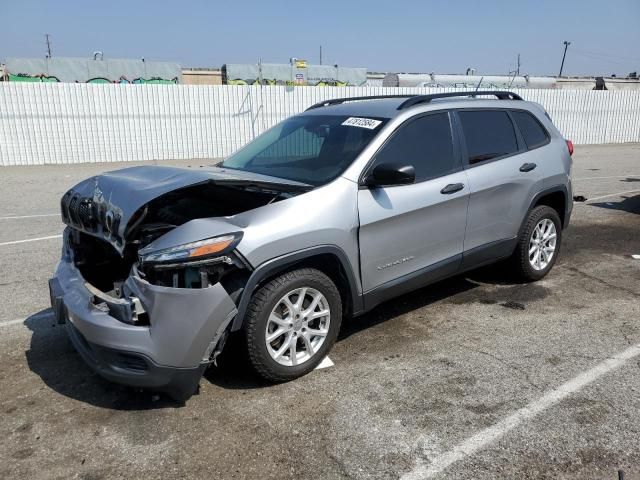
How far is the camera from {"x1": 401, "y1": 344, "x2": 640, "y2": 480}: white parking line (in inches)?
105

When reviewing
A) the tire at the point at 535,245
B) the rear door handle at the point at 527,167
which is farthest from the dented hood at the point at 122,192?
the tire at the point at 535,245

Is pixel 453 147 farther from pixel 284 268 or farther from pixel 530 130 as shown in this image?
pixel 284 268

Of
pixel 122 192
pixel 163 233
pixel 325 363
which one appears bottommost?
pixel 325 363

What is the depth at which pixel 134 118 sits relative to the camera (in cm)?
1747

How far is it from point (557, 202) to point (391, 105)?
2.37 meters

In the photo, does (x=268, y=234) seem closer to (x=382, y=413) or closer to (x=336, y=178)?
(x=336, y=178)

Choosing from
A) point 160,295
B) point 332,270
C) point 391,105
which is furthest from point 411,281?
point 160,295

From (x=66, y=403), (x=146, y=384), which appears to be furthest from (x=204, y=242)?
(x=66, y=403)

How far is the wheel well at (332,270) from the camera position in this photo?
3.37m

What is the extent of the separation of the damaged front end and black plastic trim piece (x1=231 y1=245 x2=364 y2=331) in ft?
0.18

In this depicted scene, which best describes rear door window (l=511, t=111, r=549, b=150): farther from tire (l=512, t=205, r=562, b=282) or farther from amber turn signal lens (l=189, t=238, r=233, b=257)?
amber turn signal lens (l=189, t=238, r=233, b=257)

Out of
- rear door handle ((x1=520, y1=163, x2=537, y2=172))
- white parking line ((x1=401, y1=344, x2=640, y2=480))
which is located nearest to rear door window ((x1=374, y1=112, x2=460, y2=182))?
rear door handle ((x1=520, y1=163, x2=537, y2=172))

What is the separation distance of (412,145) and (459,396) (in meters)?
1.90

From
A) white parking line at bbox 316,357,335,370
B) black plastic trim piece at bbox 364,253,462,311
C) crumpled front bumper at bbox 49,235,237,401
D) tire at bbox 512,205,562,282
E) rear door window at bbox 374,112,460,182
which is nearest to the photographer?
crumpled front bumper at bbox 49,235,237,401
